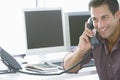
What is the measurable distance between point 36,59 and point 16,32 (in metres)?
0.52

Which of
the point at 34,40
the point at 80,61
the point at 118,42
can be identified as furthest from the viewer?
the point at 34,40

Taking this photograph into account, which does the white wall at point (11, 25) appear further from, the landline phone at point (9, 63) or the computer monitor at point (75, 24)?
the landline phone at point (9, 63)

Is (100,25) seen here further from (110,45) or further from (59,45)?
(59,45)

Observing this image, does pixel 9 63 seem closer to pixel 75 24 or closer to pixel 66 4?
pixel 75 24

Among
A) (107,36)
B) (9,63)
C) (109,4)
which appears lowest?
(9,63)

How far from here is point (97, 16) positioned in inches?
65.4

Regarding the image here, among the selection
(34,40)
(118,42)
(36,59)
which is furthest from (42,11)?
(118,42)

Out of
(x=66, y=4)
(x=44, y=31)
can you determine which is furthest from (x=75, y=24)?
(x=66, y=4)

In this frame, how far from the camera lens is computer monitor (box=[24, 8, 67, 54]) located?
2117mm

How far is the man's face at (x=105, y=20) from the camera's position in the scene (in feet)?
5.41

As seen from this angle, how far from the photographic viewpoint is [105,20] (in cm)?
166

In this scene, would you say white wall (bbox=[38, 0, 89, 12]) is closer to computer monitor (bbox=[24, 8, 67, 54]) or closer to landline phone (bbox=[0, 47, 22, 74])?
computer monitor (bbox=[24, 8, 67, 54])

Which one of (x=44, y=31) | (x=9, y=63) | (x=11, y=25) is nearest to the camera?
(x=9, y=63)

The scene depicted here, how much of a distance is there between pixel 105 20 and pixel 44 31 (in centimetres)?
64
